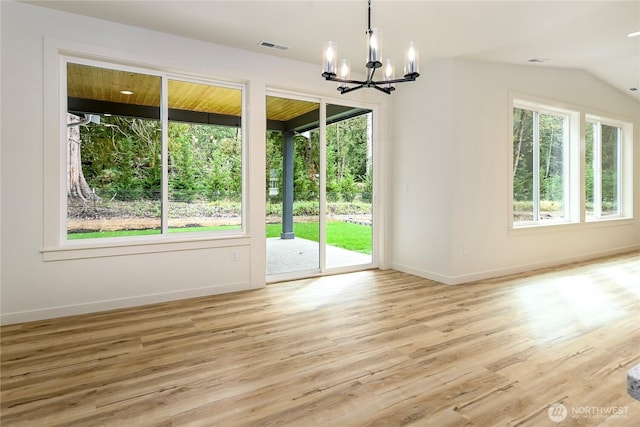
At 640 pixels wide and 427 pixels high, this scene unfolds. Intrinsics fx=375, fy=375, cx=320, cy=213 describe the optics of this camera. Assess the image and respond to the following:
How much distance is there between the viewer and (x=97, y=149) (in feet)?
12.2

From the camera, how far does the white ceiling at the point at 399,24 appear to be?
10.8ft

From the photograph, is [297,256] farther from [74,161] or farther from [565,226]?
[565,226]

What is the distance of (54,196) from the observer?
3439 millimetres

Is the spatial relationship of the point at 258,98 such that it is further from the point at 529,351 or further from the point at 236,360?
the point at 529,351

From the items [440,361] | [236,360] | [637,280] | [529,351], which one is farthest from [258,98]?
[637,280]

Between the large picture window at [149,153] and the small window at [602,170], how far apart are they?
6.13 metres

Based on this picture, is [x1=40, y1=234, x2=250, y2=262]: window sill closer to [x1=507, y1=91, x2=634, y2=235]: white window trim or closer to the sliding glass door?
the sliding glass door

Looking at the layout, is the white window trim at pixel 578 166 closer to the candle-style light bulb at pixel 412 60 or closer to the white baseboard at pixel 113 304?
the candle-style light bulb at pixel 412 60

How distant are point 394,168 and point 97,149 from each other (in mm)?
3761

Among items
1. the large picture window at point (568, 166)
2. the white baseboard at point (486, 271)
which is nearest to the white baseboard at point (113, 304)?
the white baseboard at point (486, 271)

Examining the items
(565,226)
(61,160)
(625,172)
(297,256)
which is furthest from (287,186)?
(625,172)

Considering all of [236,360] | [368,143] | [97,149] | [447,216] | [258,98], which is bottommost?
[236,360]

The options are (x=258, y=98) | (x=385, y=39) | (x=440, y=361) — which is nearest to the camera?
(x=440, y=361)

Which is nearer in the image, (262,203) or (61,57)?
(61,57)
